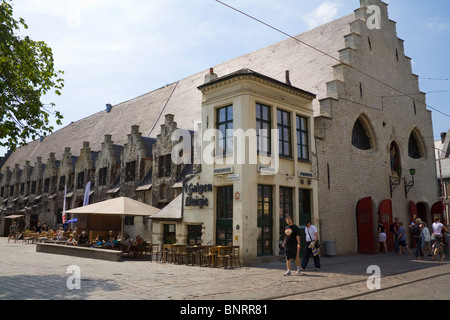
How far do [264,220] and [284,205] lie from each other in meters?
1.48

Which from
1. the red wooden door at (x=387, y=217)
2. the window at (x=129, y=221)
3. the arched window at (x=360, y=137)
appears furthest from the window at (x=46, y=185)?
the red wooden door at (x=387, y=217)

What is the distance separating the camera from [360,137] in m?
20.4

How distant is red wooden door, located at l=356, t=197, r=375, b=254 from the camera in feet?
59.2

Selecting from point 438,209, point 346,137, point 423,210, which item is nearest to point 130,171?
point 346,137

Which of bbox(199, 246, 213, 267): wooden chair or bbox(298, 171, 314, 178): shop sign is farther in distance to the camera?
bbox(298, 171, 314, 178): shop sign

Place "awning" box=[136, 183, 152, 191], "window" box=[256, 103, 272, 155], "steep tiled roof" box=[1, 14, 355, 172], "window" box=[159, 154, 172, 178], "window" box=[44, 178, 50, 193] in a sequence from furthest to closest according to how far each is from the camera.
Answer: "window" box=[44, 178, 50, 193] → "awning" box=[136, 183, 152, 191] → "window" box=[159, 154, 172, 178] → "steep tiled roof" box=[1, 14, 355, 172] → "window" box=[256, 103, 272, 155]

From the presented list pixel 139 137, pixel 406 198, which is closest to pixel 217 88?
pixel 139 137

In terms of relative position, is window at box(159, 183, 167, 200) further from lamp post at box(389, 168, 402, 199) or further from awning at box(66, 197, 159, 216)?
lamp post at box(389, 168, 402, 199)

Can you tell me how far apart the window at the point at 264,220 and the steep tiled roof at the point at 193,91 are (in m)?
6.84

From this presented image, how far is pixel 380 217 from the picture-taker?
1927 cm

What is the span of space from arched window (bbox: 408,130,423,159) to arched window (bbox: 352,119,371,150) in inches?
209

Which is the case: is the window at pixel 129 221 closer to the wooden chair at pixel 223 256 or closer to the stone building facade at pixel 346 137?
the stone building facade at pixel 346 137

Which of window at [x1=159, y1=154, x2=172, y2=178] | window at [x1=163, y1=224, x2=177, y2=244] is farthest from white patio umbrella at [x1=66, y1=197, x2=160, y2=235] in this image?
window at [x1=159, y1=154, x2=172, y2=178]

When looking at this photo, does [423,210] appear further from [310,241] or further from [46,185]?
[46,185]
